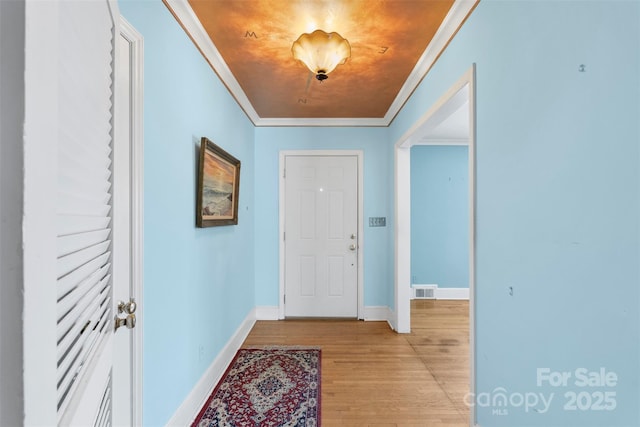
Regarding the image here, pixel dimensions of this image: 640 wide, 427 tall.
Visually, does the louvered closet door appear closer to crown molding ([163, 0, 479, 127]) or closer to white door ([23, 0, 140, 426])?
white door ([23, 0, 140, 426])

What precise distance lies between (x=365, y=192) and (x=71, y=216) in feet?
11.0

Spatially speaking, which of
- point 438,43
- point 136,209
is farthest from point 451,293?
point 136,209

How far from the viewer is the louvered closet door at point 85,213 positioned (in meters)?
0.49

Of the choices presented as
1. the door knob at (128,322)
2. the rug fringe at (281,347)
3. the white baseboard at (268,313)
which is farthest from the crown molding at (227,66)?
the rug fringe at (281,347)

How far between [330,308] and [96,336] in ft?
10.7

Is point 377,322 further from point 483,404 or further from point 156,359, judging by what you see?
point 156,359

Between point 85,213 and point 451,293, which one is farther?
point 451,293

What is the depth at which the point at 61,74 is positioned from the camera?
0.46 metres

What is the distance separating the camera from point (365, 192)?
3725 mm

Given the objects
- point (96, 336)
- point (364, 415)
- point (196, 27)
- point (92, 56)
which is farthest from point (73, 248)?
point (364, 415)

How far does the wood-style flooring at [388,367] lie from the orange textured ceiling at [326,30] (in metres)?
2.53

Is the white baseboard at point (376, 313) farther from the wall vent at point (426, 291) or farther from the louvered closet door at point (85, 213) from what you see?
the louvered closet door at point (85, 213)

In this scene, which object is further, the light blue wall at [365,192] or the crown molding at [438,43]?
the light blue wall at [365,192]

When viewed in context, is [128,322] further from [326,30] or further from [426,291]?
[426,291]
